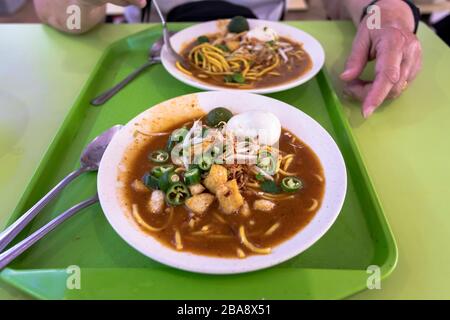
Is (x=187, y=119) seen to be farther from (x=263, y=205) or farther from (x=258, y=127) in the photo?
(x=263, y=205)

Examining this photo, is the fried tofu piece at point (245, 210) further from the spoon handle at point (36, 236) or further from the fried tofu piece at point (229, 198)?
the spoon handle at point (36, 236)

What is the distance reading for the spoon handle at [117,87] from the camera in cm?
175

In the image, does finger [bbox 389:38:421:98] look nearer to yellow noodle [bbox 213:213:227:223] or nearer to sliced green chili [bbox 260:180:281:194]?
sliced green chili [bbox 260:180:281:194]

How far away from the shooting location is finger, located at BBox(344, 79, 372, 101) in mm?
1676

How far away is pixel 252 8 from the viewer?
2562 millimetres

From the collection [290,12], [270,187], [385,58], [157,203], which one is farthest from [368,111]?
[290,12]

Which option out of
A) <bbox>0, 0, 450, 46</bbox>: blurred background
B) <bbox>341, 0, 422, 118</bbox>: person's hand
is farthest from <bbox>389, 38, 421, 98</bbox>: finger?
<bbox>0, 0, 450, 46</bbox>: blurred background

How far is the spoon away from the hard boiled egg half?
480mm

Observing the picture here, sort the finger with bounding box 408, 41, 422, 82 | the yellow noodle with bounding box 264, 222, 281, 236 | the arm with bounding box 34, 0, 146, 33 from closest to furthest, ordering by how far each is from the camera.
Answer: the yellow noodle with bounding box 264, 222, 281, 236, the finger with bounding box 408, 41, 422, 82, the arm with bounding box 34, 0, 146, 33

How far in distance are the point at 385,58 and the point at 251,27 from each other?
2.88 feet

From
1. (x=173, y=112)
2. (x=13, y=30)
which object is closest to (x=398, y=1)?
(x=173, y=112)

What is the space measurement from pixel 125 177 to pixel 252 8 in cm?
175

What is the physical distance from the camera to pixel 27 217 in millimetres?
1163

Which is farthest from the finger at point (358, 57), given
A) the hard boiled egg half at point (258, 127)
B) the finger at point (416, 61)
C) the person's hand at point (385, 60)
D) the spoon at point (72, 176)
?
the spoon at point (72, 176)
